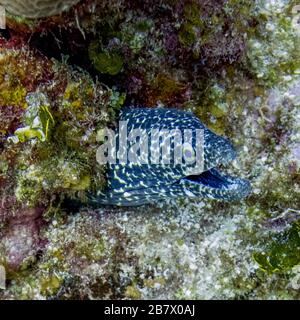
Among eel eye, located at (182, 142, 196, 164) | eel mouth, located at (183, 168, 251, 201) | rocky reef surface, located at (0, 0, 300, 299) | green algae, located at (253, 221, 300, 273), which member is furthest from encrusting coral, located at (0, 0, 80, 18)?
green algae, located at (253, 221, 300, 273)

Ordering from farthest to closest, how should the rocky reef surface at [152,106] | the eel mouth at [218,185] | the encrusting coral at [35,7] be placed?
the eel mouth at [218,185], the rocky reef surface at [152,106], the encrusting coral at [35,7]

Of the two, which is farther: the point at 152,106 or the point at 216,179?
the point at 152,106

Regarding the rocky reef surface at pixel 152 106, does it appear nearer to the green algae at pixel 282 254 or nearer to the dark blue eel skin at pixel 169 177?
the green algae at pixel 282 254

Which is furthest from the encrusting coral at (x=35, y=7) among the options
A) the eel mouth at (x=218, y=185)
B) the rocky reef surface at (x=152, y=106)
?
the eel mouth at (x=218, y=185)

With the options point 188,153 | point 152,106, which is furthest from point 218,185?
point 152,106

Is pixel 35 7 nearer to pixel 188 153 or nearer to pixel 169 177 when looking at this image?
pixel 188 153

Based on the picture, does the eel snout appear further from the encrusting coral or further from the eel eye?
the encrusting coral

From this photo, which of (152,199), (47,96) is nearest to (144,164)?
(152,199)
